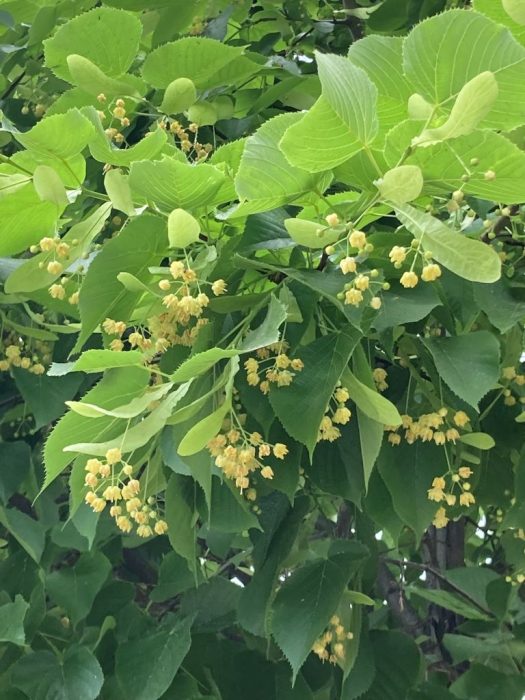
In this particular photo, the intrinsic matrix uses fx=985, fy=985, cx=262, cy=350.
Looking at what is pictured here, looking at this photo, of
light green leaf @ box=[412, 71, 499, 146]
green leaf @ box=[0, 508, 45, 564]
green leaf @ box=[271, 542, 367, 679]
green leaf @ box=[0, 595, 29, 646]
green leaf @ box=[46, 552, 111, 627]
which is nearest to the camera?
light green leaf @ box=[412, 71, 499, 146]

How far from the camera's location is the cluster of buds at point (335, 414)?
3.21 feet

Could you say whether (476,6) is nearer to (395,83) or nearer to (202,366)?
(395,83)

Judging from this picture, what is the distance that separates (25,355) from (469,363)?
885mm

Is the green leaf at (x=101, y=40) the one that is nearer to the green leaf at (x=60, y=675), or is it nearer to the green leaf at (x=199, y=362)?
the green leaf at (x=199, y=362)

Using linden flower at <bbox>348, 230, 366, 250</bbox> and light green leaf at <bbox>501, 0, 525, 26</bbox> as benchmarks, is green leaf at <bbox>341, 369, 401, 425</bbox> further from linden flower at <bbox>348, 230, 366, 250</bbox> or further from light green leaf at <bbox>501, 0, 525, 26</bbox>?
light green leaf at <bbox>501, 0, 525, 26</bbox>

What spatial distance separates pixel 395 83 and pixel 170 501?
1.91ft

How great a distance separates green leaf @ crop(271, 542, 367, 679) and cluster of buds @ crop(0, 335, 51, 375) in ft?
1.74

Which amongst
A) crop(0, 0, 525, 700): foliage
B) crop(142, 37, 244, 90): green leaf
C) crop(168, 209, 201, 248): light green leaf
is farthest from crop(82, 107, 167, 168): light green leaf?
crop(142, 37, 244, 90): green leaf

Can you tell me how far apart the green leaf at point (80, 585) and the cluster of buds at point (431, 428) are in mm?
785

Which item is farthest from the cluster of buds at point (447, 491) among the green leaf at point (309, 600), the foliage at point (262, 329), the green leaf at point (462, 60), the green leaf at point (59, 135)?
the green leaf at point (59, 135)

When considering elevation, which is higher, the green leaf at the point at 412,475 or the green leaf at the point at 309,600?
the green leaf at the point at 412,475

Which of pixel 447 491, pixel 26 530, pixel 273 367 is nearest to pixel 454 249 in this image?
pixel 273 367

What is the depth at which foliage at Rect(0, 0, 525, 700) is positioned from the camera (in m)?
0.86

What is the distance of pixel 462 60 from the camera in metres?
0.82
